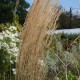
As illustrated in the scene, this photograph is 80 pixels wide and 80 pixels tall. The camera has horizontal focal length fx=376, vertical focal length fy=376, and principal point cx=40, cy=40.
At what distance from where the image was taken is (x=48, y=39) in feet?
8.24

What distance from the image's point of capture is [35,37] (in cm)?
236

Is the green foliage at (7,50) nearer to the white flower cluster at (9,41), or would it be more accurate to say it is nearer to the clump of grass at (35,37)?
the white flower cluster at (9,41)

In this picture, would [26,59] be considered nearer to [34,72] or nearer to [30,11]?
[34,72]

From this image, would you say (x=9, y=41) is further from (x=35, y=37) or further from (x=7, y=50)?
(x=35, y=37)

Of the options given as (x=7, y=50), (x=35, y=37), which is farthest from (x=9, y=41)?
(x=35, y=37)

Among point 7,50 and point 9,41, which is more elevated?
point 9,41

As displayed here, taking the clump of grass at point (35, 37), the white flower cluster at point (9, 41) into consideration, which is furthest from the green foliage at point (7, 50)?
the clump of grass at point (35, 37)

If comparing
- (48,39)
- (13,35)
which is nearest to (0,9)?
(13,35)

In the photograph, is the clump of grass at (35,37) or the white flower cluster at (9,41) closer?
the clump of grass at (35,37)

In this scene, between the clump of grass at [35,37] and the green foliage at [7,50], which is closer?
the clump of grass at [35,37]

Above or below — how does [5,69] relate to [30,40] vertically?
below

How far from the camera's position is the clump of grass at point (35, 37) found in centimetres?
231

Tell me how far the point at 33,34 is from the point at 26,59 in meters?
0.19

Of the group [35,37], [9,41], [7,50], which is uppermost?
[35,37]
